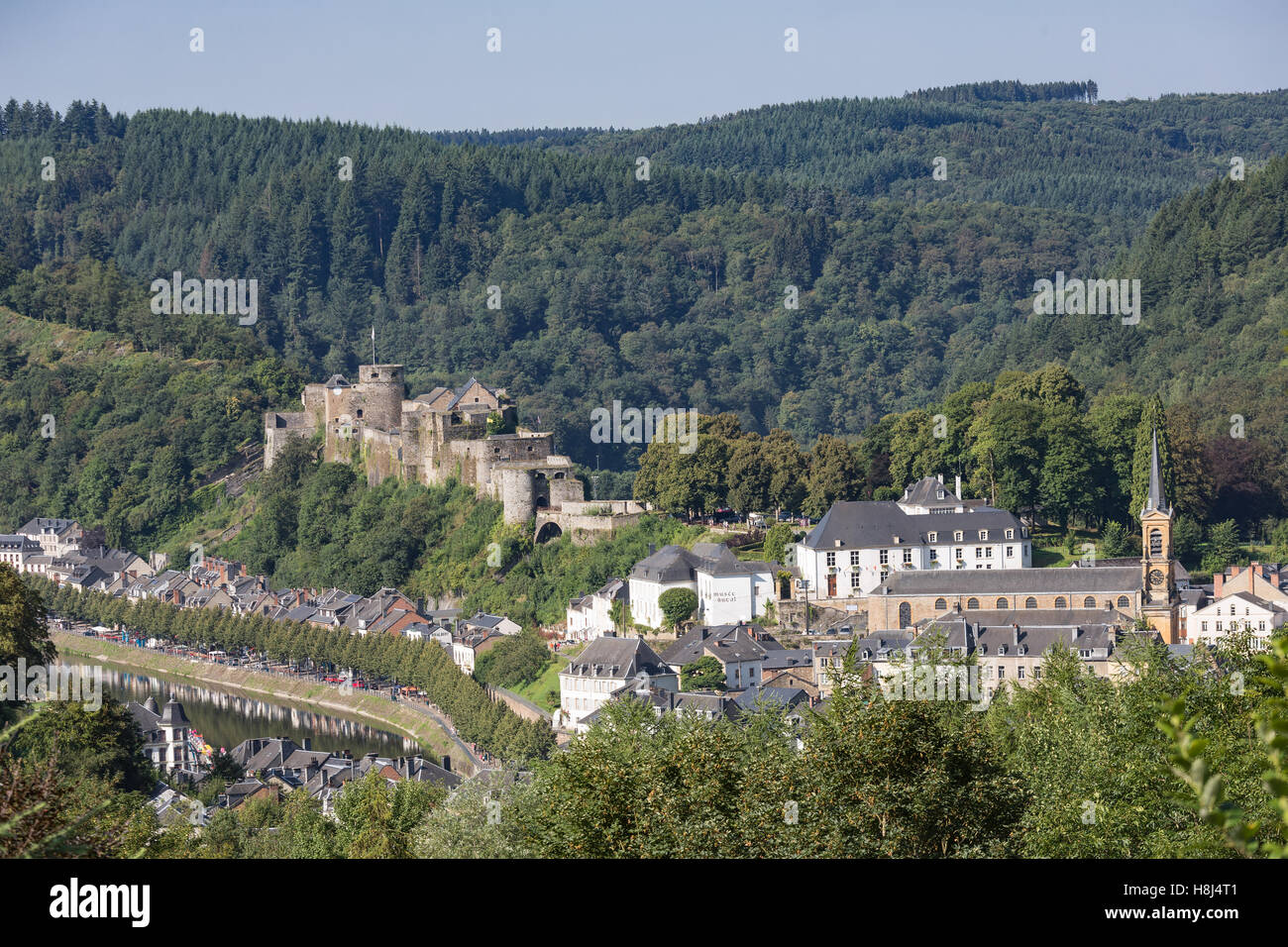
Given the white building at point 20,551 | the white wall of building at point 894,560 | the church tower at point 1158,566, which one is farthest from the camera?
the white building at point 20,551

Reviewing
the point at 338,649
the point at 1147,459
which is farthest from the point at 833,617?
the point at 338,649

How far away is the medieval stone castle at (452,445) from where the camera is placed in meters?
66.1

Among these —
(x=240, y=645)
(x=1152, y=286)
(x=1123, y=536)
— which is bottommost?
(x=240, y=645)

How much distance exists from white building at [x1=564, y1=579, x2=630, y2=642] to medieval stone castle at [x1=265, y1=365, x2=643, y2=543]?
12.6ft

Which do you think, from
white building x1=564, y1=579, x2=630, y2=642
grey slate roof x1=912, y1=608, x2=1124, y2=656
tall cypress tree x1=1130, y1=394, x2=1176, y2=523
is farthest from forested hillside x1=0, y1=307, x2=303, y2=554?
grey slate roof x1=912, y1=608, x2=1124, y2=656

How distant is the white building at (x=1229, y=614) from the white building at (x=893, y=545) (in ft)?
19.5

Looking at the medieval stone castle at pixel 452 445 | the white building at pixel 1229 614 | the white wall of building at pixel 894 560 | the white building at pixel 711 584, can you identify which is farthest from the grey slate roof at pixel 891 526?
the medieval stone castle at pixel 452 445

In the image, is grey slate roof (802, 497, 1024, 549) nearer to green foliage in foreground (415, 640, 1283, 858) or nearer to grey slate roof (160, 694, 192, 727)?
grey slate roof (160, 694, 192, 727)

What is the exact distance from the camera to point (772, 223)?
515ft

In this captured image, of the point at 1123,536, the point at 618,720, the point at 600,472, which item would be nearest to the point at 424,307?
the point at 600,472

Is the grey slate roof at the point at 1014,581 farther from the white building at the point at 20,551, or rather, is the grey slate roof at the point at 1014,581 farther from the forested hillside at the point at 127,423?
the white building at the point at 20,551

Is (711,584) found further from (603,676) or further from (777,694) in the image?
(777,694)
